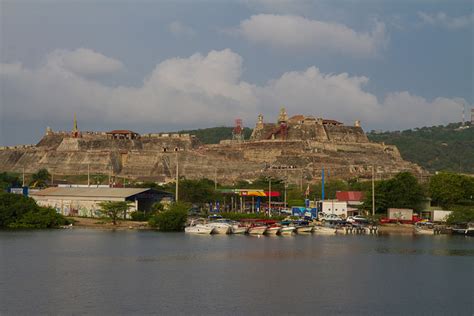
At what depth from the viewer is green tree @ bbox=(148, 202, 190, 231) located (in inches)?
2566

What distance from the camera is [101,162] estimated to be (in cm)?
11069

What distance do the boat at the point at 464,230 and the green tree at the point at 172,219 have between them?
18.9 metres

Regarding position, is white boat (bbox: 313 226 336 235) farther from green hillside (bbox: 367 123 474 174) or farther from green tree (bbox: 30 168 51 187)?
green hillside (bbox: 367 123 474 174)

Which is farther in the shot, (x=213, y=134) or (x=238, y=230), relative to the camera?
(x=213, y=134)

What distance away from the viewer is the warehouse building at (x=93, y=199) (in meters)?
72.0

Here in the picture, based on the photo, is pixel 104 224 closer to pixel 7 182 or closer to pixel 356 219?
pixel 356 219

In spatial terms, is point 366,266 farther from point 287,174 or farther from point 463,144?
point 463,144

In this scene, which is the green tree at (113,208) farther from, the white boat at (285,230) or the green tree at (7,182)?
the green tree at (7,182)

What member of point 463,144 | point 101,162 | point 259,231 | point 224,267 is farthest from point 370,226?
point 463,144

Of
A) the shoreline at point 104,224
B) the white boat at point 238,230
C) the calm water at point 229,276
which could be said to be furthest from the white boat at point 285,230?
the shoreline at point 104,224

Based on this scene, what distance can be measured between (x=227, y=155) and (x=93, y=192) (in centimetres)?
3940

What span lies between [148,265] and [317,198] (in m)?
47.4

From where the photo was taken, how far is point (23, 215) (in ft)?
217

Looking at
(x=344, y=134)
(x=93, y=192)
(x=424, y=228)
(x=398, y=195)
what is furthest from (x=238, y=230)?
(x=344, y=134)
